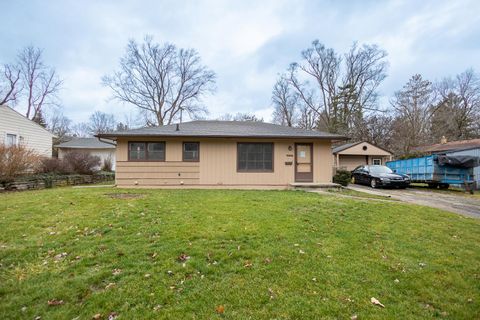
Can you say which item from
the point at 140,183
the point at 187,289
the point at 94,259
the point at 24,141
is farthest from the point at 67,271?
the point at 24,141

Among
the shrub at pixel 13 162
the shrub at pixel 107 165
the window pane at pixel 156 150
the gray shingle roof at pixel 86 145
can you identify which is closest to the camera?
the shrub at pixel 13 162

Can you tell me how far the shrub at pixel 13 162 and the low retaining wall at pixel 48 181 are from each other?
304 millimetres

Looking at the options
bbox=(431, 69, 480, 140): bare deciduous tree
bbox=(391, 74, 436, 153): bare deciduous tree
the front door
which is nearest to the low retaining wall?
the front door

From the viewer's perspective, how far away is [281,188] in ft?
39.0

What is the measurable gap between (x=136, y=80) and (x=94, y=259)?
30102 millimetres

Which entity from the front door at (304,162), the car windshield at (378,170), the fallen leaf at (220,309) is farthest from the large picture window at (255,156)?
the fallen leaf at (220,309)

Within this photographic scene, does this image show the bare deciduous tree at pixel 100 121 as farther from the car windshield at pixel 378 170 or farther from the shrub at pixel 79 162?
the car windshield at pixel 378 170

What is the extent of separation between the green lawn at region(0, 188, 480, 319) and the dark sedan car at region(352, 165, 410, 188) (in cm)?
902

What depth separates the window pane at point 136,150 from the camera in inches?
454

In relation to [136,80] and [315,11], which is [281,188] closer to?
[315,11]

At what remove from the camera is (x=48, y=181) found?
40.1ft

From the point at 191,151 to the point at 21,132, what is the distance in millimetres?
13657

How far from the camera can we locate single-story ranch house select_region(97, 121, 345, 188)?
11.5m

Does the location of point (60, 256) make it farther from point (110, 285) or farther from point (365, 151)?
point (365, 151)
